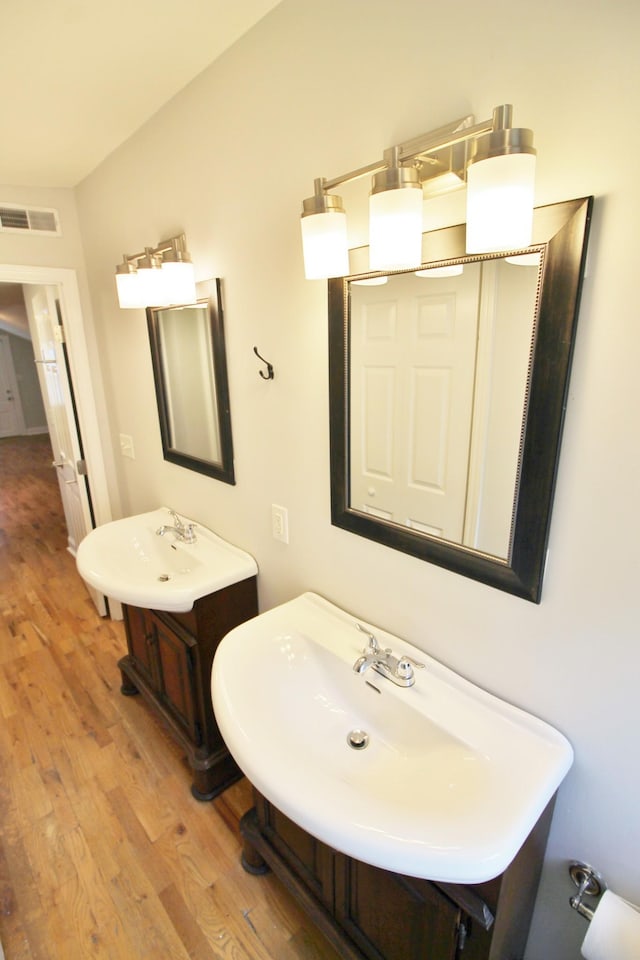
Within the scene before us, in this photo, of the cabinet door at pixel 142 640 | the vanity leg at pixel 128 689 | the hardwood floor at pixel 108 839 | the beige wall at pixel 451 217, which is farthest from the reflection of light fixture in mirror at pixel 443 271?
the vanity leg at pixel 128 689

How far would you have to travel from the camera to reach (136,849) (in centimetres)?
155

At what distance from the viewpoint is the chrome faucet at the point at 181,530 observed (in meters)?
1.86

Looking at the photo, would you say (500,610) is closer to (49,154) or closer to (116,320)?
(116,320)

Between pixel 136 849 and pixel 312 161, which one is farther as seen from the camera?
pixel 136 849

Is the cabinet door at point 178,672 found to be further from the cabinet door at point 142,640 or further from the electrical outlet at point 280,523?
the electrical outlet at point 280,523

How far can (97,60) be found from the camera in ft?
4.24

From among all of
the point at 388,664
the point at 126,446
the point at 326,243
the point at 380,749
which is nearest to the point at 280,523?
the point at 388,664

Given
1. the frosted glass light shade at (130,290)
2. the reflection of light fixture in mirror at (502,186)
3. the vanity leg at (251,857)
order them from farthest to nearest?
the frosted glass light shade at (130,290)
the vanity leg at (251,857)
the reflection of light fixture in mirror at (502,186)

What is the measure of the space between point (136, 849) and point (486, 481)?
1.69 meters

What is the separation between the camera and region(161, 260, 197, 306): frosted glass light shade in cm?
153

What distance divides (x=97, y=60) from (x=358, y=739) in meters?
1.97

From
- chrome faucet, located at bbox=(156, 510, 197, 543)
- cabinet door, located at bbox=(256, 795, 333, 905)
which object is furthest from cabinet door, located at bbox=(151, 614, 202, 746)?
cabinet door, located at bbox=(256, 795, 333, 905)

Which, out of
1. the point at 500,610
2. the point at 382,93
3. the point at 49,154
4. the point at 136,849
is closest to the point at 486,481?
the point at 500,610

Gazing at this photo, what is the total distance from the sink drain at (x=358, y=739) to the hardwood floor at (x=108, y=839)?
70cm
